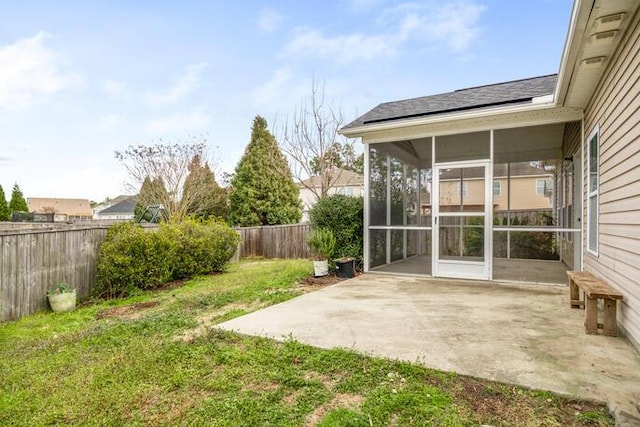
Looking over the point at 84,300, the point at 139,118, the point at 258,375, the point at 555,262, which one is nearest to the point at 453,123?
the point at 555,262

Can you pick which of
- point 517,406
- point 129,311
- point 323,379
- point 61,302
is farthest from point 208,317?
point 517,406

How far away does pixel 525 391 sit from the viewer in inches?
89.4

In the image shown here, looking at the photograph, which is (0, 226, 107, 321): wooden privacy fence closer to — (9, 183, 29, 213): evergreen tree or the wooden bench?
the wooden bench

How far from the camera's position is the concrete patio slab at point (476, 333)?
Answer: 2.45 metres

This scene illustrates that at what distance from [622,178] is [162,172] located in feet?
49.2

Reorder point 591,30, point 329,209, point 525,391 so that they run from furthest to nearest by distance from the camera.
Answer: point 329,209, point 591,30, point 525,391

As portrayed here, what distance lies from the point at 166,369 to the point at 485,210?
18.4 ft

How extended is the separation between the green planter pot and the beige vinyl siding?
666cm

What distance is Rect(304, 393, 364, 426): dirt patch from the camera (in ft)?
6.64

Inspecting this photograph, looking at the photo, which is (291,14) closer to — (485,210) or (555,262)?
(485,210)

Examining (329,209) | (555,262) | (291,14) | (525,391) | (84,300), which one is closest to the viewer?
(525,391)

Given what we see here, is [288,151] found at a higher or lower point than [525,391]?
higher

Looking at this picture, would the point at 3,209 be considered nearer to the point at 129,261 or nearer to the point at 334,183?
the point at 129,261

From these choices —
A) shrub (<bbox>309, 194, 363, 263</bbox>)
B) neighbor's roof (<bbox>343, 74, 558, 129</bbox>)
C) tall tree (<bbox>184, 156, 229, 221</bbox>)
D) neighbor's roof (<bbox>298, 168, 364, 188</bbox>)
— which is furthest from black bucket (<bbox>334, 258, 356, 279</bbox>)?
tall tree (<bbox>184, 156, 229, 221</bbox>)
